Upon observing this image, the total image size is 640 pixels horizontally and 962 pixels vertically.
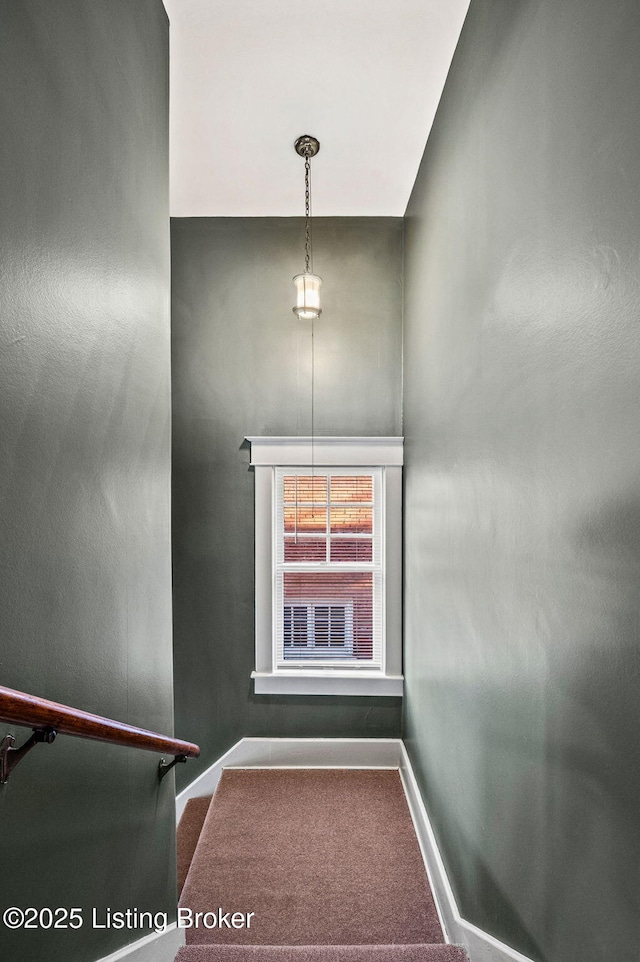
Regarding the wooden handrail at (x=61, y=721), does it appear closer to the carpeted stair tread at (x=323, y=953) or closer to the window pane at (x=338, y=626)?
the carpeted stair tread at (x=323, y=953)

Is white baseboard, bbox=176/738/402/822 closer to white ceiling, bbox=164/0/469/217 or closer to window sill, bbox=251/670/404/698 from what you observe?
window sill, bbox=251/670/404/698

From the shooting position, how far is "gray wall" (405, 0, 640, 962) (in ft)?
3.12

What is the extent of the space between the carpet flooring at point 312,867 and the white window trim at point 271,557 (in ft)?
1.76

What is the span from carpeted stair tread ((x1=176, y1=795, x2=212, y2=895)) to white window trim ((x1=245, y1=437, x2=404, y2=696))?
70cm

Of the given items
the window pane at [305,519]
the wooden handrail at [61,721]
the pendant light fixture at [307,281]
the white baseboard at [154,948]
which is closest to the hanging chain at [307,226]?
the pendant light fixture at [307,281]

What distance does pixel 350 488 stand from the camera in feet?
11.7

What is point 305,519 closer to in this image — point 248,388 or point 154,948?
point 248,388

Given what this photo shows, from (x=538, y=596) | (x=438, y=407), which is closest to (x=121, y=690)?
(x=538, y=596)

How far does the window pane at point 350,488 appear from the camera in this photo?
3557 millimetres

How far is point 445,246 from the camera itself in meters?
2.33

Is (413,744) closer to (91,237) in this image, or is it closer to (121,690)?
(121,690)

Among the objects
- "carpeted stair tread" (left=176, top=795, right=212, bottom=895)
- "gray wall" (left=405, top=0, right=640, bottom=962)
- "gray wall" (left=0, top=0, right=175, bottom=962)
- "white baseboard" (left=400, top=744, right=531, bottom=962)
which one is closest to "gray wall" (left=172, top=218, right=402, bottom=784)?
"carpeted stair tread" (left=176, top=795, right=212, bottom=895)

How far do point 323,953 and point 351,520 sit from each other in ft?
7.15

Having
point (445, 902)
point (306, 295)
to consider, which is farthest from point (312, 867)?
point (306, 295)
